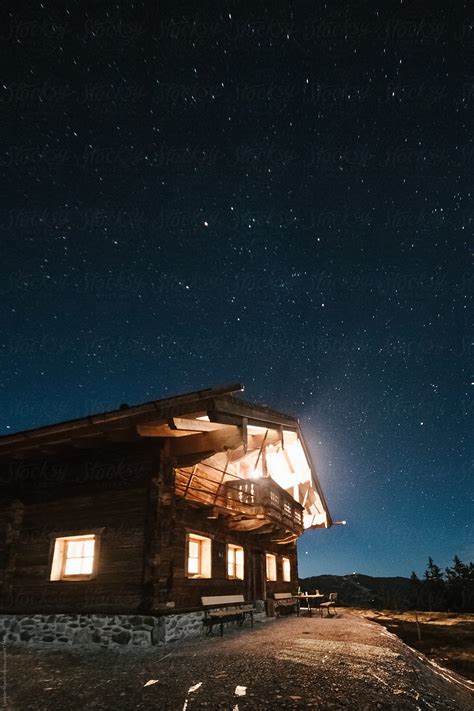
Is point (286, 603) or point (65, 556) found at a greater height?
point (65, 556)

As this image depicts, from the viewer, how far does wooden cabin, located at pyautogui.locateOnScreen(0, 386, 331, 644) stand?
1057cm

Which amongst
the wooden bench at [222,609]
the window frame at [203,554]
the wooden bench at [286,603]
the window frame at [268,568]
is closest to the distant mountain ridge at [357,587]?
the wooden bench at [286,603]

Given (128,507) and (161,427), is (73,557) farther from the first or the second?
(161,427)

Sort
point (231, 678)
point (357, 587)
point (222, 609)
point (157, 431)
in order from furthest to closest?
point (357, 587)
point (222, 609)
point (157, 431)
point (231, 678)

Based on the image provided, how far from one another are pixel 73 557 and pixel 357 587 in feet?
254

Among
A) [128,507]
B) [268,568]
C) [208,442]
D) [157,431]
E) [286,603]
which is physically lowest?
[286,603]

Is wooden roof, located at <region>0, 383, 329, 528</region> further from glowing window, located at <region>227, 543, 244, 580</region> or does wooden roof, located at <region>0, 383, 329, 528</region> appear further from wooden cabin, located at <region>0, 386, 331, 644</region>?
glowing window, located at <region>227, 543, 244, 580</region>

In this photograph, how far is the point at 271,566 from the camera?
19.8 meters

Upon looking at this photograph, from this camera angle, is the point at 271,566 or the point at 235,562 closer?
the point at 235,562

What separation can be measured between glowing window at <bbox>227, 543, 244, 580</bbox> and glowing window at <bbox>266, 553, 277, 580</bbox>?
361 centimetres

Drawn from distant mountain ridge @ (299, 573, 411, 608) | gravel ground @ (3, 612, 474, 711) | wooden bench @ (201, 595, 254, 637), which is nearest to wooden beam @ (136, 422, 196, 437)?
gravel ground @ (3, 612, 474, 711)

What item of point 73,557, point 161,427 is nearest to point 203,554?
point 73,557

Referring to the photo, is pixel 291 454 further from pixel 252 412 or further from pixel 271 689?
pixel 271 689

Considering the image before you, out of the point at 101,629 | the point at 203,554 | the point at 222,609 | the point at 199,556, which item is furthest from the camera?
the point at 203,554
